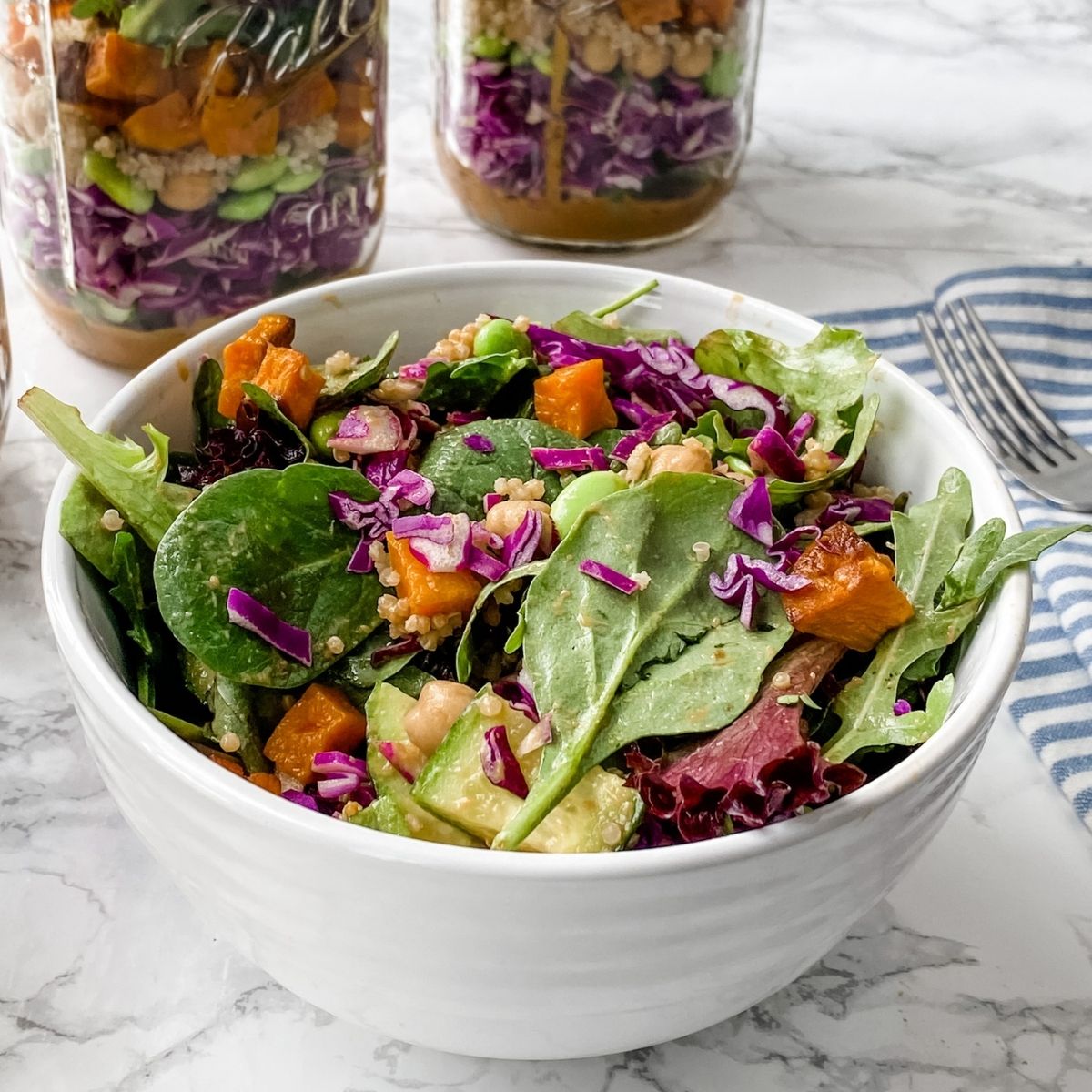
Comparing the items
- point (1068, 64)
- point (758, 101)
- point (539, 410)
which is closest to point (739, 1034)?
point (539, 410)

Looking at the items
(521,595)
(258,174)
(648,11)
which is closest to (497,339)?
(521,595)

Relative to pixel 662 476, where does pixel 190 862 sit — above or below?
below

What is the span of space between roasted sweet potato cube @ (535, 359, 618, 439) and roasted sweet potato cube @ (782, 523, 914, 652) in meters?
0.25

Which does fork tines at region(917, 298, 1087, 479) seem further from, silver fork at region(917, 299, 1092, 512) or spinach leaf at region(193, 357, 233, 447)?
spinach leaf at region(193, 357, 233, 447)

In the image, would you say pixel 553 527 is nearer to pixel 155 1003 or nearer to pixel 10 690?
pixel 155 1003

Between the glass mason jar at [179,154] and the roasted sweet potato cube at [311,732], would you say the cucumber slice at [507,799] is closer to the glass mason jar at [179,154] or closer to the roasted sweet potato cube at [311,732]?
the roasted sweet potato cube at [311,732]

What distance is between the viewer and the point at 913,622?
98 centimetres

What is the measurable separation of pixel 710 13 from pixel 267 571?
1003 mm

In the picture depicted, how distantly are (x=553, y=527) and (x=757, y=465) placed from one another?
19 cm

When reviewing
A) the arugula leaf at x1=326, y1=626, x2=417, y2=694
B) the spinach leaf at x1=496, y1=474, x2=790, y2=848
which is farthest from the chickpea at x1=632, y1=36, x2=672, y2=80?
the arugula leaf at x1=326, y1=626, x2=417, y2=694

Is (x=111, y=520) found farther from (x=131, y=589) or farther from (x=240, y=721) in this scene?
(x=240, y=721)

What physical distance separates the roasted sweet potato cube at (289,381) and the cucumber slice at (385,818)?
369 mm

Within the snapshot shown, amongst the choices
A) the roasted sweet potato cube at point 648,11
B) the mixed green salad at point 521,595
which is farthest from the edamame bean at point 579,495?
the roasted sweet potato cube at point 648,11

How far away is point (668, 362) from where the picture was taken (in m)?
1.21
